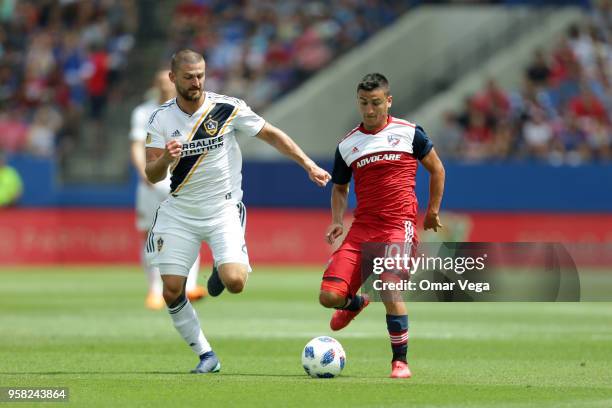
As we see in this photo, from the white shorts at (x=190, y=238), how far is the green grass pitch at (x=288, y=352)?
90 centimetres

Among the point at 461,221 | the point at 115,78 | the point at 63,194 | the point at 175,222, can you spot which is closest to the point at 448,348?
the point at 175,222

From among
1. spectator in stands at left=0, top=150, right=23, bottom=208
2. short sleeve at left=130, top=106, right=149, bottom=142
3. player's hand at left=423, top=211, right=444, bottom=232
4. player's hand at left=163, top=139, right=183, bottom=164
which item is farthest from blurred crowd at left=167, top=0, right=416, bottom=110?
player's hand at left=163, top=139, right=183, bottom=164

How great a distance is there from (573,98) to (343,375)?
17862 mm

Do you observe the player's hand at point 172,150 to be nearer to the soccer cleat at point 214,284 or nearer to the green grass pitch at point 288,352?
the green grass pitch at point 288,352

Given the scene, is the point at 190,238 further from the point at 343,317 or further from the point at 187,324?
the point at 343,317

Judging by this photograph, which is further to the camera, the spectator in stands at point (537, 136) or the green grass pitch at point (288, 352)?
the spectator in stands at point (537, 136)

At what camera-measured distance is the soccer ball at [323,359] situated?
9719 mm

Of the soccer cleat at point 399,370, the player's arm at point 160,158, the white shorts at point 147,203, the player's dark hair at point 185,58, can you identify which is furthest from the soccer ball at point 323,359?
the white shorts at point 147,203

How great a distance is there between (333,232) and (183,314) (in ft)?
4.46

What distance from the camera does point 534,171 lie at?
25391mm

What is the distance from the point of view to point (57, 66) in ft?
96.9

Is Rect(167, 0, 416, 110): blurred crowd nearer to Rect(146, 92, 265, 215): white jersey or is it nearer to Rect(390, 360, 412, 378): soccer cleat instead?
Rect(146, 92, 265, 215): white jersey

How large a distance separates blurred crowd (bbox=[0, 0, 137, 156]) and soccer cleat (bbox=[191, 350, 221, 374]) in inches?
701

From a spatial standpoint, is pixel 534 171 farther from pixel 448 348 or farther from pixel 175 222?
pixel 175 222
